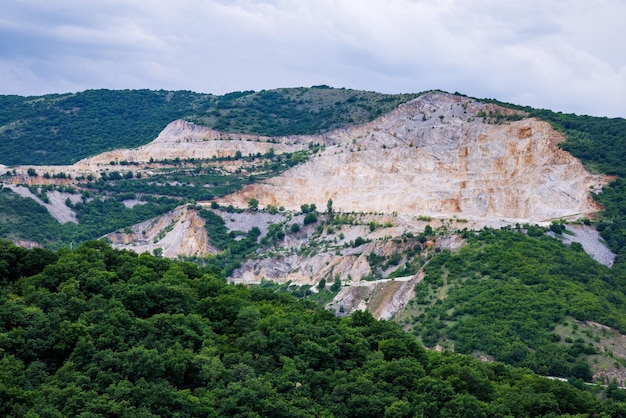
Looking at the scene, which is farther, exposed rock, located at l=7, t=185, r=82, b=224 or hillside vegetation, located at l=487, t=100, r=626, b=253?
exposed rock, located at l=7, t=185, r=82, b=224

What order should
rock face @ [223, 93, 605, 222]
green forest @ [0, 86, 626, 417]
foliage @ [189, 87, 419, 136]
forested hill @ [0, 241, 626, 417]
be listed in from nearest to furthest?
forested hill @ [0, 241, 626, 417]
green forest @ [0, 86, 626, 417]
rock face @ [223, 93, 605, 222]
foliage @ [189, 87, 419, 136]

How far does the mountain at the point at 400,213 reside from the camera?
93250mm

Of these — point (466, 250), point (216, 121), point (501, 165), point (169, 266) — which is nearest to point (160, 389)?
point (169, 266)

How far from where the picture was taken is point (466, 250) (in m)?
107

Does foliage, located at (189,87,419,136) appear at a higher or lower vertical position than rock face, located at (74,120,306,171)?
higher

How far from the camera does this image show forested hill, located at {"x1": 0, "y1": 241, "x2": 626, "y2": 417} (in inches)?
1822

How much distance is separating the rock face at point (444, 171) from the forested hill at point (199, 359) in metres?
70.7

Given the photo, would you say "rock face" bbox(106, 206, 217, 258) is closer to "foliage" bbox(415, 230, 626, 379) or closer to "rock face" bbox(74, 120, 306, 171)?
"rock face" bbox(74, 120, 306, 171)

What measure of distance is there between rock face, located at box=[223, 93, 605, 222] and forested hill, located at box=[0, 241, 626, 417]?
70.7 m

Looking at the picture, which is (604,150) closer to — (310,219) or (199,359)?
(310,219)

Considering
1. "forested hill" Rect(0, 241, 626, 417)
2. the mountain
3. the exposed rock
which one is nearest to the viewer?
"forested hill" Rect(0, 241, 626, 417)

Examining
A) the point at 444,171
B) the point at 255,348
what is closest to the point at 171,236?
the point at 444,171

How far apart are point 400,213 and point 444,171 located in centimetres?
1390

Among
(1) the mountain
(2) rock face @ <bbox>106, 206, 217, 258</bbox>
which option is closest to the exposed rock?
(1) the mountain
